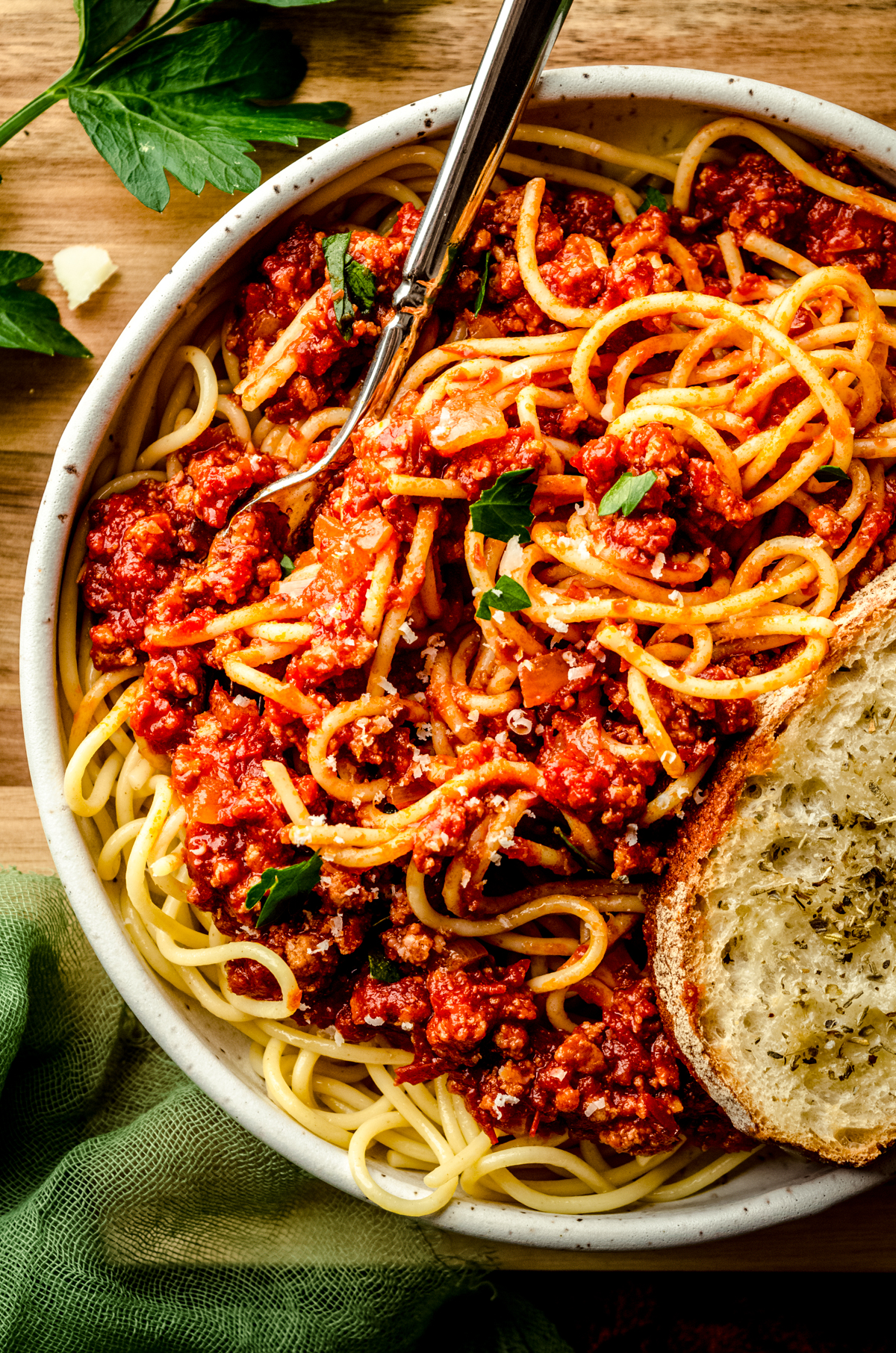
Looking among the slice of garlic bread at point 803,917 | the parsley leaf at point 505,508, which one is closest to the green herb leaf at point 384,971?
the slice of garlic bread at point 803,917

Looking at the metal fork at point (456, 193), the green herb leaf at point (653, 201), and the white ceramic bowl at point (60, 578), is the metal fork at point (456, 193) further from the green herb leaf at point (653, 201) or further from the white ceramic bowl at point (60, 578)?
the green herb leaf at point (653, 201)

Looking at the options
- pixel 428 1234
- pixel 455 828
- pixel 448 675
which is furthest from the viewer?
pixel 428 1234

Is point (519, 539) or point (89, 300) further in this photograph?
point (89, 300)

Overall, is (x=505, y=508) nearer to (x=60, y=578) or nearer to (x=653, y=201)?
(x=653, y=201)

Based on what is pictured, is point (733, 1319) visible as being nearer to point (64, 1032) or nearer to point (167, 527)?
point (64, 1032)

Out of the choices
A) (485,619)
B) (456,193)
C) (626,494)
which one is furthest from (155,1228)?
(456,193)

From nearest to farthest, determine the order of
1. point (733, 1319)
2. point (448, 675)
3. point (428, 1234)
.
Answer: point (448, 675) < point (428, 1234) < point (733, 1319)

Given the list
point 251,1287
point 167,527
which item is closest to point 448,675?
point 167,527

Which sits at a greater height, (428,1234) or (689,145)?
(689,145)
